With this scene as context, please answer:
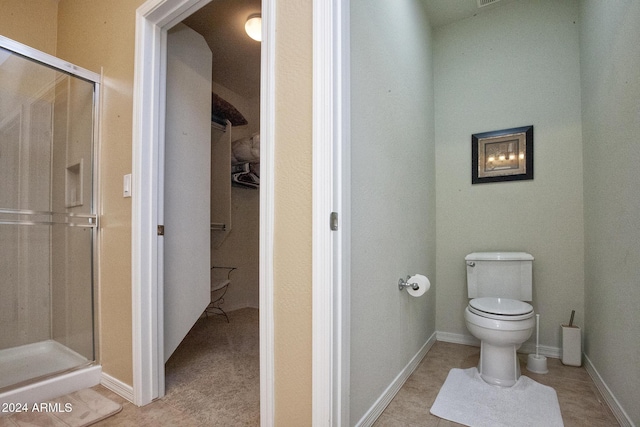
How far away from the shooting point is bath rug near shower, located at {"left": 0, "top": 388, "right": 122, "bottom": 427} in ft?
4.52

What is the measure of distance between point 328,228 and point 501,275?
1716 mm

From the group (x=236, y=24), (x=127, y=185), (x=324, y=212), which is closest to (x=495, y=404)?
(x=324, y=212)

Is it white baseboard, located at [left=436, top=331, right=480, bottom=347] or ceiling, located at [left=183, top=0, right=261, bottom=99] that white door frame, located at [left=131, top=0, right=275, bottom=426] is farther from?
white baseboard, located at [left=436, top=331, right=480, bottom=347]

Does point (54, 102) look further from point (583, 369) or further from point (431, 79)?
point (583, 369)

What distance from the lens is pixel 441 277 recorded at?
2.53 m

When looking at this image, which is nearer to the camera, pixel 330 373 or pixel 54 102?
pixel 330 373

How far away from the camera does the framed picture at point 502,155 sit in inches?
89.4

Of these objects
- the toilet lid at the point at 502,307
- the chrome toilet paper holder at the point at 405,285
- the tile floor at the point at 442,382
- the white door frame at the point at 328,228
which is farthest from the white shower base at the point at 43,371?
the toilet lid at the point at 502,307

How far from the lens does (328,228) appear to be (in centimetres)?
99

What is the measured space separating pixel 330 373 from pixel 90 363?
1.64 m

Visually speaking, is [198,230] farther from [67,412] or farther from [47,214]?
[67,412]

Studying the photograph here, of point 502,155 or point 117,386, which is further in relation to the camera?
point 502,155

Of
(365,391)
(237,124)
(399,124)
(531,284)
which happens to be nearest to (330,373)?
(365,391)

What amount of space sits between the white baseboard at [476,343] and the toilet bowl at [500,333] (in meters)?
0.53
